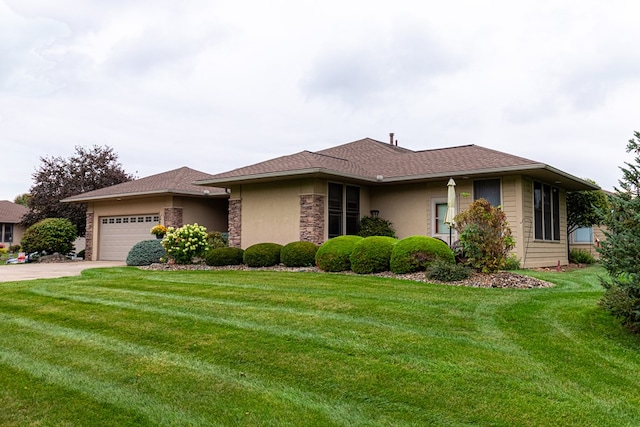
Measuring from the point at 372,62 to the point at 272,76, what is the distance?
3063 millimetres

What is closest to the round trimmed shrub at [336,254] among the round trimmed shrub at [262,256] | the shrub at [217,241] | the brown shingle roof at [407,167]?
the round trimmed shrub at [262,256]

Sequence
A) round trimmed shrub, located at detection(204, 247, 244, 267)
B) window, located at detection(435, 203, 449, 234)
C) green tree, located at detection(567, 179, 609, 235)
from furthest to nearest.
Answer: green tree, located at detection(567, 179, 609, 235), window, located at detection(435, 203, 449, 234), round trimmed shrub, located at detection(204, 247, 244, 267)

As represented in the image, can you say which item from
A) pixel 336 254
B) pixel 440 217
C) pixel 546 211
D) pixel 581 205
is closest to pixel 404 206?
pixel 440 217

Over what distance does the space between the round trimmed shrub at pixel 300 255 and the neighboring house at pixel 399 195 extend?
1.22 metres

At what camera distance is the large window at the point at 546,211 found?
14.7 m

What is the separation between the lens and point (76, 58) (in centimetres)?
1322

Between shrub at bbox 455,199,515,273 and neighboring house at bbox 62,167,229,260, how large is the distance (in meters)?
11.4

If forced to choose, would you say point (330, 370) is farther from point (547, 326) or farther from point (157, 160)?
point (157, 160)

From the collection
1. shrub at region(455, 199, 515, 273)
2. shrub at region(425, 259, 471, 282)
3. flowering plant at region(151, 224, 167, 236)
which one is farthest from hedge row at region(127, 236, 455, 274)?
flowering plant at region(151, 224, 167, 236)

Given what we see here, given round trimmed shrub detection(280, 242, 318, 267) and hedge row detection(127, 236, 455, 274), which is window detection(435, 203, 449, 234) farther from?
round trimmed shrub detection(280, 242, 318, 267)

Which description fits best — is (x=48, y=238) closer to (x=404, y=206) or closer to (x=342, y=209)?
(x=342, y=209)

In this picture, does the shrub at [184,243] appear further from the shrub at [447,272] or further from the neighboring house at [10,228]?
the neighboring house at [10,228]

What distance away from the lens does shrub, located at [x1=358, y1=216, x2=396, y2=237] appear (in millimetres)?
15359

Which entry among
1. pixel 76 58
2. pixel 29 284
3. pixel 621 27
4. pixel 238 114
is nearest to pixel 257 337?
pixel 29 284
